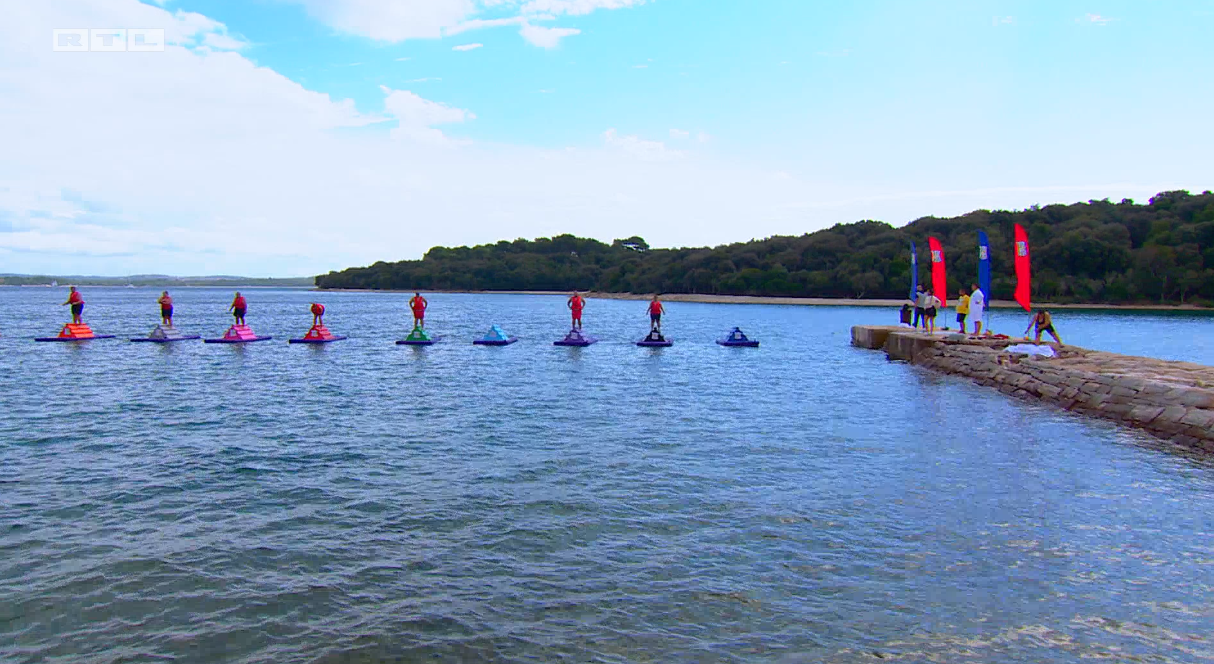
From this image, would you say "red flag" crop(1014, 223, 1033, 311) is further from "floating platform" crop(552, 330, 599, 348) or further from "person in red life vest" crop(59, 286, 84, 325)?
"person in red life vest" crop(59, 286, 84, 325)

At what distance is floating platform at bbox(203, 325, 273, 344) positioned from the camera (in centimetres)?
3875

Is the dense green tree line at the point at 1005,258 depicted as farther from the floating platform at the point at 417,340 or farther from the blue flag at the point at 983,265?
the floating platform at the point at 417,340

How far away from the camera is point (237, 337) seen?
39.1m

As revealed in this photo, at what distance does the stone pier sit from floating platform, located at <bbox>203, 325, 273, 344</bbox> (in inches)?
1278

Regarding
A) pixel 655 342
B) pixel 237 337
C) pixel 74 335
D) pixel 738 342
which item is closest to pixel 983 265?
pixel 738 342

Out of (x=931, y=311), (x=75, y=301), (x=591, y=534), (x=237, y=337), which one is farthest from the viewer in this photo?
(x=237, y=337)

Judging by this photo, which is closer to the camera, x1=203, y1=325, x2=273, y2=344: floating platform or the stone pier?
the stone pier

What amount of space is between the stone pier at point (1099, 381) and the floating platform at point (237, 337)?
32.4m

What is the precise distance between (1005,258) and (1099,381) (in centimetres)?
11869

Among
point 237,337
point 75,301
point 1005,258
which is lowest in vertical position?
point 237,337

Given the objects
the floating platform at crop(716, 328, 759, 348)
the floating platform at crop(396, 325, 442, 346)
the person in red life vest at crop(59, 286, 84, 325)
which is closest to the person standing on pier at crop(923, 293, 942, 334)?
the floating platform at crop(716, 328, 759, 348)

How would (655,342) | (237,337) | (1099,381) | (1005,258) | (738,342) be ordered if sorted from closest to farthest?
(1099,381), (237,337), (655,342), (738,342), (1005,258)

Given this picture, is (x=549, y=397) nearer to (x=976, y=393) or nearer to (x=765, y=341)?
(x=976, y=393)

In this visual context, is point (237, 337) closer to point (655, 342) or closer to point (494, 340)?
point (494, 340)
